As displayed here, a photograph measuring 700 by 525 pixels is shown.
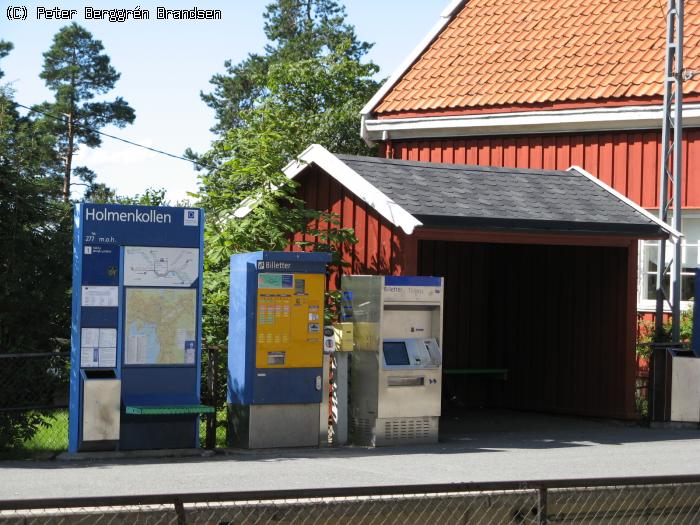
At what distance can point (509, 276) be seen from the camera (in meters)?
18.7

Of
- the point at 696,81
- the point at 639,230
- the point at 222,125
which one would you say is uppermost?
the point at 222,125

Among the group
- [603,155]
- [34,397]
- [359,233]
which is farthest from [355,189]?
[603,155]

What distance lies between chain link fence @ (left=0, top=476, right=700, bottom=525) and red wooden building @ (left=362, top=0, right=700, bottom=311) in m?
13.1

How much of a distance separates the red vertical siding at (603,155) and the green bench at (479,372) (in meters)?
4.17

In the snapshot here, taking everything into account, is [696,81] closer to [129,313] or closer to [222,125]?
[129,313]

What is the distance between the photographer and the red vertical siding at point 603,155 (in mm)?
20094

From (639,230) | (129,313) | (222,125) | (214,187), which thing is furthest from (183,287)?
(222,125)

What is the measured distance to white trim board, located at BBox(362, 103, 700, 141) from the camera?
66.5ft

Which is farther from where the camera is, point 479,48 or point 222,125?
point 222,125

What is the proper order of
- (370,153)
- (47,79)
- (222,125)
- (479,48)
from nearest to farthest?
1. (479,48)
2. (370,153)
3. (47,79)
4. (222,125)

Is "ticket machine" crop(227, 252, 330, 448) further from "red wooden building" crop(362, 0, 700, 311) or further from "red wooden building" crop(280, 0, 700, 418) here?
"red wooden building" crop(362, 0, 700, 311)

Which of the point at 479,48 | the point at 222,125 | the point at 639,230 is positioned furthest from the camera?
the point at 222,125

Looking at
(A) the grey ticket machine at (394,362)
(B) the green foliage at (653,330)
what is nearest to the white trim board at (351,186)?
(A) the grey ticket machine at (394,362)

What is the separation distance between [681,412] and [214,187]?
7.11 m
